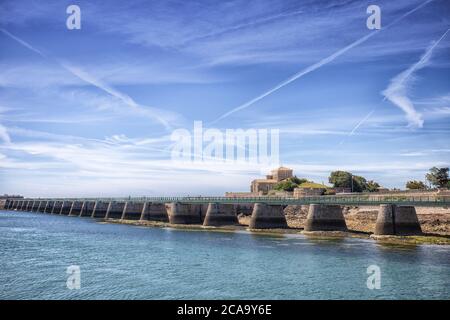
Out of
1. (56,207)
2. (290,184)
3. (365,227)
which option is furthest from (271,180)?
(56,207)

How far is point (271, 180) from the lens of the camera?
504 feet

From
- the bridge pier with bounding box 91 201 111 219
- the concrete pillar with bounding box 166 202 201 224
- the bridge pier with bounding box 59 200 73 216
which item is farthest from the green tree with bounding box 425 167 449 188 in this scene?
the bridge pier with bounding box 59 200 73 216

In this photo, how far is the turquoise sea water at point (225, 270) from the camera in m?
30.6

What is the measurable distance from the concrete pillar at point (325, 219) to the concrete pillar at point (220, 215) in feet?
71.3

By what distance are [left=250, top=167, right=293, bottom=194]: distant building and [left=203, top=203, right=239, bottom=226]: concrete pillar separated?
202 ft

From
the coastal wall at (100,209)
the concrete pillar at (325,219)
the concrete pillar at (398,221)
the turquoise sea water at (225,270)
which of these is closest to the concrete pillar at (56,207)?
the coastal wall at (100,209)

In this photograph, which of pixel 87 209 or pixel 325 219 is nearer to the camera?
pixel 325 219

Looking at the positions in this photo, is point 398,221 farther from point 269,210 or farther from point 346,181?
point 346,181

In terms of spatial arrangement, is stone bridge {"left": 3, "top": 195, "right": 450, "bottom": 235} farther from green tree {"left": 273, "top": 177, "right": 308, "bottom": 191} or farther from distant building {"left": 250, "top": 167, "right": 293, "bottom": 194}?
distant building {"left": 250, "top": 167, "right": 293, "bottom": 194}

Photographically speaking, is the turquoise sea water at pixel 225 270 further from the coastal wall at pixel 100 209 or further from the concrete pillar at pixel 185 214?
the coastal wall at pixel 100 209

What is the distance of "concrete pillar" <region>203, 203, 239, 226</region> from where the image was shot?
8688cm

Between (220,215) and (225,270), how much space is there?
48.7 metres
